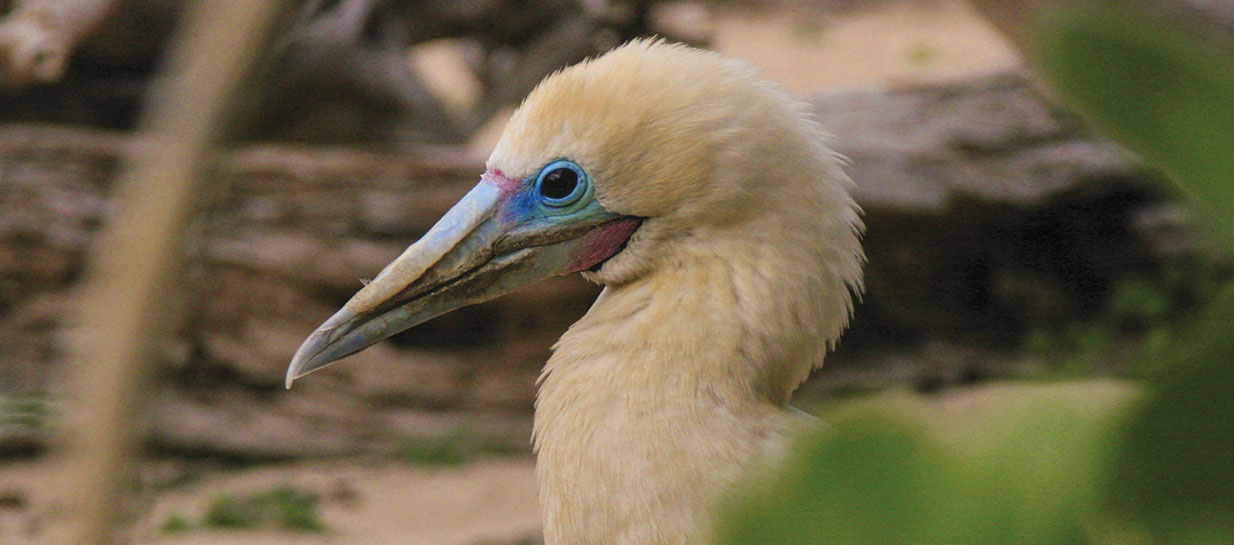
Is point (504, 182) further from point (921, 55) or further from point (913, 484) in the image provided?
point (921, 55)

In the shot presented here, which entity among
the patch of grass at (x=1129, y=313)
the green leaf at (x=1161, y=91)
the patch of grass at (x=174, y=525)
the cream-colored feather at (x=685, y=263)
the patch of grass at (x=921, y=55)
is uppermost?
the patch of grass at (x=921, y=55)

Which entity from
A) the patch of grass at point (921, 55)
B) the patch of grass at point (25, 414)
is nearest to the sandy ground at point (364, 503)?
the patch of grass at point (25, 414)

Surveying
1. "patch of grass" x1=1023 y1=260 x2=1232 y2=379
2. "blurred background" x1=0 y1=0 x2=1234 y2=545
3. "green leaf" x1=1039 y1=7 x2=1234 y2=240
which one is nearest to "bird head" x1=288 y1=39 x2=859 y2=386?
"green leaf" x1=1039 y1=7 x2=1234 y2=240

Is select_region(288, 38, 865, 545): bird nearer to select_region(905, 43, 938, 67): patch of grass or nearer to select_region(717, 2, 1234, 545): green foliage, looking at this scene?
select_region(717, 2, 1234, 545): green foliage

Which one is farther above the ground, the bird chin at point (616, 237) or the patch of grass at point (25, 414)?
the patch of grass at point (25, 414)

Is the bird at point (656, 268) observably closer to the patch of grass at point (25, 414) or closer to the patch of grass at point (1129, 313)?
the patch of grass at point (25, 414)

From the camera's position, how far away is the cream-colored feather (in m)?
1.81

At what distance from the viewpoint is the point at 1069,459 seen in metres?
0.42

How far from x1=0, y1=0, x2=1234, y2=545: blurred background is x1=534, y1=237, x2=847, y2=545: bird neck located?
3069 mm

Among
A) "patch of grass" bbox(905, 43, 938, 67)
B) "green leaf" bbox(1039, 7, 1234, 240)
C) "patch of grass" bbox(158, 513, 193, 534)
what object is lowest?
"green leaf" bbox(1039, 7, 1234, 240)

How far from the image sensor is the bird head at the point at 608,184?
194 centimetres

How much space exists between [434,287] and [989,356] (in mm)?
4590


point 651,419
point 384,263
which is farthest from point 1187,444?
point 384,263

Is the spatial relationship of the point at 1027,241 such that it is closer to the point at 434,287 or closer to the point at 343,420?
the point at 343,420
